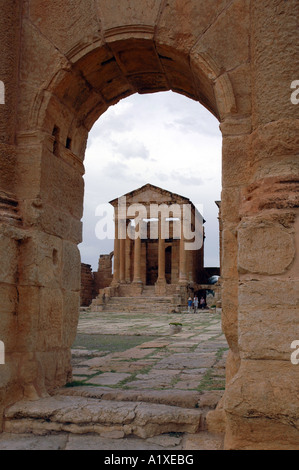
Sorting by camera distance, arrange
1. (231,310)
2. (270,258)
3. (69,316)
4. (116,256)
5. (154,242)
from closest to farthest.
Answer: (270,258) < (231,310) < (69,316) < (116,256) < (154,242)

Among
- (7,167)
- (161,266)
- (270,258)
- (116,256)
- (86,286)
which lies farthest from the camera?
(116,256)

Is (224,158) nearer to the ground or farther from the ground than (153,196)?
nearer to the ground

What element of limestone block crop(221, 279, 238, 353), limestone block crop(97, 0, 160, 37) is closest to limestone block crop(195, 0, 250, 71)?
limestone block crop(97, 0, 160, 37)

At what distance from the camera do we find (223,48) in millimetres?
3713

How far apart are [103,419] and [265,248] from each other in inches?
74.0

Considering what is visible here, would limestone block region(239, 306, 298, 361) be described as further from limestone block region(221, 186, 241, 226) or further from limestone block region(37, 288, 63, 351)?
limestone block region(37, 288, 63, 351)

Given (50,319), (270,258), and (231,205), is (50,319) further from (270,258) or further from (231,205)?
(270,258)

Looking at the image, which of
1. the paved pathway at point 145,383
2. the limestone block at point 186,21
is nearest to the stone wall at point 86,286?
Result: the paved pathway at point 145,383

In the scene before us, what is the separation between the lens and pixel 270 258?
3.08 metres

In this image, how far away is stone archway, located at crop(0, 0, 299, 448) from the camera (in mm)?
3023

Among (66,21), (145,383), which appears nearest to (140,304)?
(145,383)

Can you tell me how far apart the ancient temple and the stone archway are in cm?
3225

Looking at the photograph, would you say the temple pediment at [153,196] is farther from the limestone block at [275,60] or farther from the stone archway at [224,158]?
the limestone block at [275,60]
